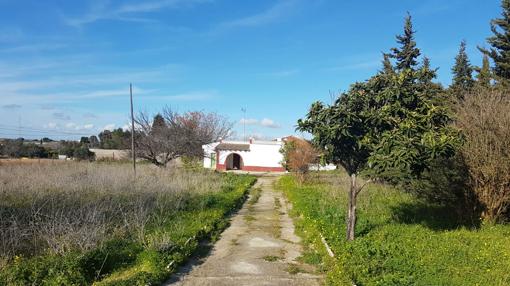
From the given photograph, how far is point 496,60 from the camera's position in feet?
83.1

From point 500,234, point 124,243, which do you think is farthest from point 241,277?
point 500,234

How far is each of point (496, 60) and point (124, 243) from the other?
2478cm

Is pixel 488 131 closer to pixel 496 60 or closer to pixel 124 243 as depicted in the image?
pixel 124 243

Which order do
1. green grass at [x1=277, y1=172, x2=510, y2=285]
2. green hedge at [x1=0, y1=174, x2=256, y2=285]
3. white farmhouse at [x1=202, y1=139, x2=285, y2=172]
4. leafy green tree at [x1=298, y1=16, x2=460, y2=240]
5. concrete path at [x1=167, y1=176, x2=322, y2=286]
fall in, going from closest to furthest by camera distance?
green hedge at [x1=0, y1=174, x2=256, y2=285] < green grass at [x1=277, y1=172, x2=510, y2=285] < concrete path at [x1=167, y1=176, x2=322, y2=286] < leafy green tree at [x1=298, y1=16, x2=460, y2=240] < white farmhouse at [x1=202, y1=139, x2=285, y2=172]

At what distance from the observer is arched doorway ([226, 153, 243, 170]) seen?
5074 cm

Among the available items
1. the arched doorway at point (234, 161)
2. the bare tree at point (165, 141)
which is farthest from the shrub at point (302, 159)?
the arched doorway at point (234, 161)

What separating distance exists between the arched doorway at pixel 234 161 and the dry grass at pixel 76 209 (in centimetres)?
3133

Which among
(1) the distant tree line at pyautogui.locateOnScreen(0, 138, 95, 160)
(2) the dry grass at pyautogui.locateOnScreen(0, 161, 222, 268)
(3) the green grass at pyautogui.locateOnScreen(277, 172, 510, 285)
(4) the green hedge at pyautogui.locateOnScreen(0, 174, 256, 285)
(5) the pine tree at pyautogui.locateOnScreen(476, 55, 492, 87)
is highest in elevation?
(5) the pine tree at pyautogui.locateOnScreen(476, 55, 492, 87)

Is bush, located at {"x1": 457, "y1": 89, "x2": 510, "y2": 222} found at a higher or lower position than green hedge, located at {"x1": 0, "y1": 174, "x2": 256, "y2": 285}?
higher

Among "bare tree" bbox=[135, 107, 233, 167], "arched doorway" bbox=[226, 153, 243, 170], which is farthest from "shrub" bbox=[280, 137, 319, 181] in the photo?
"arched doorway" bbox=[226, 153, 243, 170]

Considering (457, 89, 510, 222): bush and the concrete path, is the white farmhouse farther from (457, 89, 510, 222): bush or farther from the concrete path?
(457, 89, 510, 222): bush

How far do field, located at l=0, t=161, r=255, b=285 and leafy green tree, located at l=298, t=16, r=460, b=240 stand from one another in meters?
3.70

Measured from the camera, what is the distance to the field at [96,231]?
666 centimetres

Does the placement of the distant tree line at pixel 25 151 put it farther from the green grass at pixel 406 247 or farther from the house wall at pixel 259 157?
the green grass at pixel 406 247
